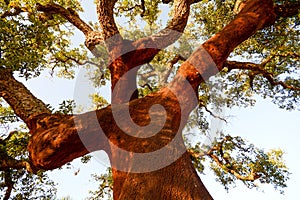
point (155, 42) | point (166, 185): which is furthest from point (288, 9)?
point (166, 185)

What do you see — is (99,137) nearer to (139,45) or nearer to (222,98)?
(139,45)

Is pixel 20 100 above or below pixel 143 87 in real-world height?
below

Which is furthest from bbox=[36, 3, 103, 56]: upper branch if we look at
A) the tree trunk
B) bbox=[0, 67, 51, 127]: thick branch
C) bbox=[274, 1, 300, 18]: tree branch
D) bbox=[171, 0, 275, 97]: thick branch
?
bbox=[274, 1, 300, 18]: tree branch

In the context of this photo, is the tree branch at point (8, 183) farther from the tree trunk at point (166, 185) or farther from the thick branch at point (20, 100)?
the tree trunk at point (166, 185)

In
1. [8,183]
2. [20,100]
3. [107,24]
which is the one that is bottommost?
[8,183]

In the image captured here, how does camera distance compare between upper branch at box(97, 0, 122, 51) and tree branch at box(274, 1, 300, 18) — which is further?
tree branch at box(274, 1, 300, 18)

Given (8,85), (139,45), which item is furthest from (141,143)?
(8,85)

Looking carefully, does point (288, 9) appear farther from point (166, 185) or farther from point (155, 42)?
point (166, 185)

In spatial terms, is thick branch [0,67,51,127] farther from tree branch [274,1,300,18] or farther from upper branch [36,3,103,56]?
tree branch [274,1,300,18]

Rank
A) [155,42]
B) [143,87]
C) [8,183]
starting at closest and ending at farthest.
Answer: [155,42] < [8,183] < [143,87]

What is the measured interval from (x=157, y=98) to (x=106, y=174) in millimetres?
9224

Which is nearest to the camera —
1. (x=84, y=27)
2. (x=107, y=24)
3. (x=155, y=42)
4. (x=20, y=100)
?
(x=20, y=100)

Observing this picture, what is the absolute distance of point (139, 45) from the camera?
6.08m

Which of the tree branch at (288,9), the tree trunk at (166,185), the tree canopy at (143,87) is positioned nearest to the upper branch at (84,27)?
the tree canopy at (143,87)
